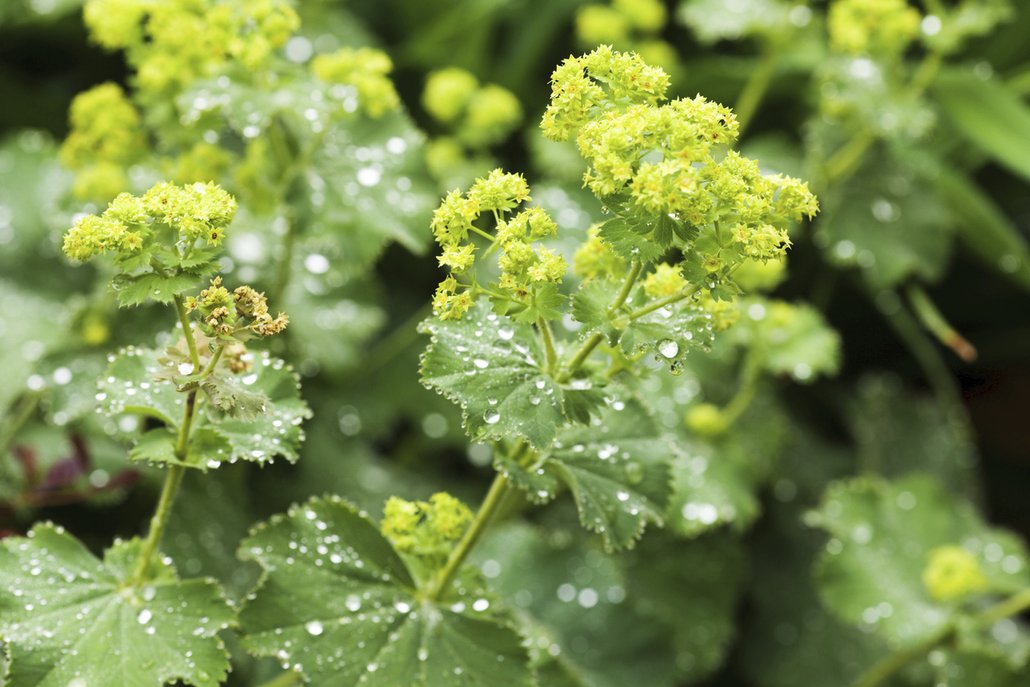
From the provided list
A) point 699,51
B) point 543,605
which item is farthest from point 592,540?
point 699,51

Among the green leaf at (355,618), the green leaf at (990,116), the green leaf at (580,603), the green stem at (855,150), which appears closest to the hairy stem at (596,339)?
the green leaf at (355,618)

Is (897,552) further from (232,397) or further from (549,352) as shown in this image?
(232,397)

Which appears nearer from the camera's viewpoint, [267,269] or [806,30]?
[267,269]

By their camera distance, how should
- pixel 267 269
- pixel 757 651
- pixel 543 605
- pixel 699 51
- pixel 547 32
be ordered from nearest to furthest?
pixel 267 269 < pixel 543 605 < pixel 757 651 < pixel 547 32 < pixel 699 51

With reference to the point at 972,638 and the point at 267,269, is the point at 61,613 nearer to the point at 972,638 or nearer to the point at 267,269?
the point at 267,269

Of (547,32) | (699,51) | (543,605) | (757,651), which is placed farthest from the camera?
(699,51)

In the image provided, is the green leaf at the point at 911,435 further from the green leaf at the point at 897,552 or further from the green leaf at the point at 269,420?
the green leaf at the point at 269,420

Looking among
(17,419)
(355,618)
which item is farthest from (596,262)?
(17,419)

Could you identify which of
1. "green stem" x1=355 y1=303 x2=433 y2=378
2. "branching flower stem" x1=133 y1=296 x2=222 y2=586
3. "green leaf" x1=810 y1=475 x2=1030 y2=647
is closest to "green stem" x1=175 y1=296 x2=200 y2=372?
"branching flower stem" x1=133 y1=296 x2=222 y2=586
